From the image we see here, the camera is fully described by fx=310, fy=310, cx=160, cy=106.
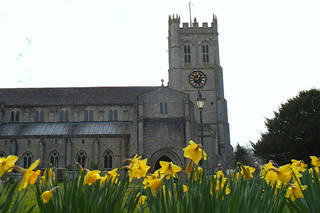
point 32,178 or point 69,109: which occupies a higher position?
point 69,109

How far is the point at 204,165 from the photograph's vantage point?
325cm

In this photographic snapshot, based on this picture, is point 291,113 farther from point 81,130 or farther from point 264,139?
point 81,130

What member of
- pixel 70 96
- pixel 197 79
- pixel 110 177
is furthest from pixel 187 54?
pixel 110 177

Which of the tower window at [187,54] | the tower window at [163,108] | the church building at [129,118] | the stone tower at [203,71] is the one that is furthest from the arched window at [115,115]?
the tower window at [187,54]

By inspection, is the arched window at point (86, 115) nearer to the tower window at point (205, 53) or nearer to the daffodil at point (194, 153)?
the tower window at point (205, 53)

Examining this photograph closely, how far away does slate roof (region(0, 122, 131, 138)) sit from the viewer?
39219 millimetres

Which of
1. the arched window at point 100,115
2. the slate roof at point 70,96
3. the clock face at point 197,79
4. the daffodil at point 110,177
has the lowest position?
the daffodil at point 110,177

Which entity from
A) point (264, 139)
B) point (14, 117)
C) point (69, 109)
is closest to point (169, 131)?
point (264, 139)

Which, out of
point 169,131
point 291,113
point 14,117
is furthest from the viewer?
point 14,117

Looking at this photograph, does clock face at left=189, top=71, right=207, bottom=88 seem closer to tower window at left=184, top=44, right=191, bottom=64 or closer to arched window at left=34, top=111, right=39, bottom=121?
tower window at left=184, top=44, right=191, bottom=64

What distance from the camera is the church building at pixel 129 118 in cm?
3322

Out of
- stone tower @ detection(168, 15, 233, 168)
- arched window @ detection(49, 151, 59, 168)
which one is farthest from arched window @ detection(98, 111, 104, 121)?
stone tower @ detection(168, 15, 233, 168)

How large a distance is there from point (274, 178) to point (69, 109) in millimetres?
42458

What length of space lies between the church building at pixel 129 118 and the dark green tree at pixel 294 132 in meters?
7.45
